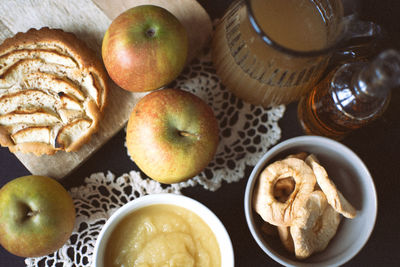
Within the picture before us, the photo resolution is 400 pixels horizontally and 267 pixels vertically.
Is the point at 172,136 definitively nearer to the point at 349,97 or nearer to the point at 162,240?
the point at 162,240

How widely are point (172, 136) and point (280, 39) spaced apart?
336mm

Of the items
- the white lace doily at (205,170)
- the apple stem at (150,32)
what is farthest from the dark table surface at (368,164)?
the apple stem at (150,32)

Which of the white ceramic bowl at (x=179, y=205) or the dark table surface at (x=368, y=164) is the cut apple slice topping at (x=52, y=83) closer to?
the dark table surface at (x=368, y=164)

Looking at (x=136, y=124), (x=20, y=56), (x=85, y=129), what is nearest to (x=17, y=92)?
(x=20, y=56)

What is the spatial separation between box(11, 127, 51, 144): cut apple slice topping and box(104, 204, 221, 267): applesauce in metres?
0.31

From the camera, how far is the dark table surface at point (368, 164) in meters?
1.06

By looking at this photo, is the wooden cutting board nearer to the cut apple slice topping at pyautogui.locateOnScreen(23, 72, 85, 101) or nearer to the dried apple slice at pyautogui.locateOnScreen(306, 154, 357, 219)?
the cut apple slice topping at pyautogui.locateOnScreen(23, 72, 85, 101)

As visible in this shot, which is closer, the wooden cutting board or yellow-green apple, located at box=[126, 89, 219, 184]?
yellow-green apple, located at box=[126, 89, 219, 184]

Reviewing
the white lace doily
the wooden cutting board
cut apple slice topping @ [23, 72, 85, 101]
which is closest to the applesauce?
the white lace doily

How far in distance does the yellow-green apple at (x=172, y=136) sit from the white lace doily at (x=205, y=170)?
0.12 meters

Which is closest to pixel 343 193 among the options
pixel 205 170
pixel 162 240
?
pixel 205 170

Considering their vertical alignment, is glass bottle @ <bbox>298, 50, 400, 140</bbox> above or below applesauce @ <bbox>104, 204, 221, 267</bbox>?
above

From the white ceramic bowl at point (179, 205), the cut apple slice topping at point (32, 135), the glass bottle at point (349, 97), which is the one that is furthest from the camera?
the cut apple slice topping at point (32, 135)

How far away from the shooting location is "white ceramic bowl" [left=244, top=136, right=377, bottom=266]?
0.88m
